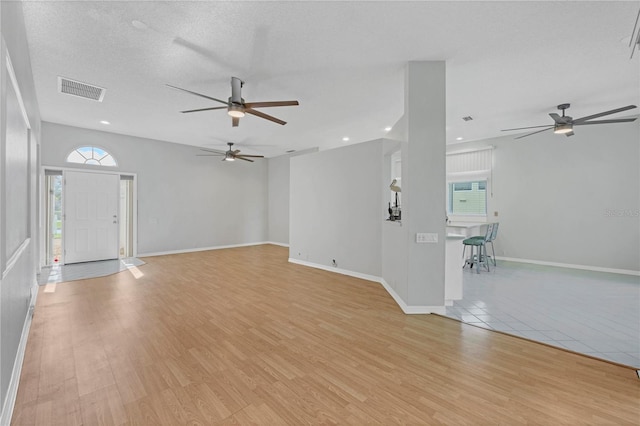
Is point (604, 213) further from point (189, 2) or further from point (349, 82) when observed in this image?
point (189, 2)

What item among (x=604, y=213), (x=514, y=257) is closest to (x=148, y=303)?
(x=514, y=257)

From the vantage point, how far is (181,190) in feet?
25.7

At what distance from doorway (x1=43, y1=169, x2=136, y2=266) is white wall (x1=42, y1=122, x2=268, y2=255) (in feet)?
1.05

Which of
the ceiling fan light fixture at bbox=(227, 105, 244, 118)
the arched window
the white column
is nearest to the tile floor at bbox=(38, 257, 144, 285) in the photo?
the arched window

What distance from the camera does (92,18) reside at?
260 centimetres

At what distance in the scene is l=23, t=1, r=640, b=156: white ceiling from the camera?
8.25 feet

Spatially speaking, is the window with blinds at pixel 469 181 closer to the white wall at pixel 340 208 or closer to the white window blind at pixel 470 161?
the white window blind at pixel 470 161

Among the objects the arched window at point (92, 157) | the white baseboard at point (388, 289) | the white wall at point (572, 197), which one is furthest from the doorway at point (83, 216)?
the white wall at point (572, 197)

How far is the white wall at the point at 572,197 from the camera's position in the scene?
5445 millimetres

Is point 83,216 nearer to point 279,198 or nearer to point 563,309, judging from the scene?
point 279,198

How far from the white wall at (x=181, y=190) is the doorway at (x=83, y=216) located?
0.32 m

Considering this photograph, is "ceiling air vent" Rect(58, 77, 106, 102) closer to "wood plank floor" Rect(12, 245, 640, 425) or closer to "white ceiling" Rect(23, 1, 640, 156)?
"white ceiling" Rect(23, 1, 640, 156)

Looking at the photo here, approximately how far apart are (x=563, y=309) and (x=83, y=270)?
8532 millimetres

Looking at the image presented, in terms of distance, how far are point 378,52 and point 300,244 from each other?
4399mm
